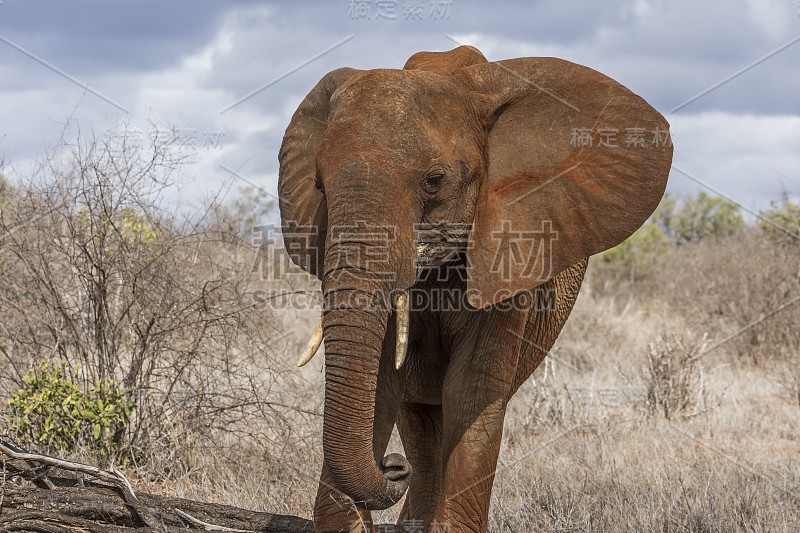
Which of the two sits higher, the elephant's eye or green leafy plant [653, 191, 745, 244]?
green leafy plant [653, 191, 745, 244]

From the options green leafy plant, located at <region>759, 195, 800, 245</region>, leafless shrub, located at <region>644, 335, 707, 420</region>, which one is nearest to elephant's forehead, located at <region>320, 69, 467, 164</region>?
leafless shrub, located at <region>644, 335, 707, 420</region>

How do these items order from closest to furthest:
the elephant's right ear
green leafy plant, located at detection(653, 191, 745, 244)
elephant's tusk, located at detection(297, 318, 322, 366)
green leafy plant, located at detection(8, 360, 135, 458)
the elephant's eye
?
elephant's tusk, located at detection(297, 318, 322, 366)
the elephant's eye
the elephant's right ear
green leafy plant, located at detection(8, 360, 135, 458)
green leafy plant, located at detection(653, 191, 745, 244)

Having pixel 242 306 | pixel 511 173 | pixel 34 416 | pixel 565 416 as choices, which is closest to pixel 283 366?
pixel 242 306

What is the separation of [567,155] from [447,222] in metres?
0.76

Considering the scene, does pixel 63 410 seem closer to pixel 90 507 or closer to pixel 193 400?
pixel 193 400

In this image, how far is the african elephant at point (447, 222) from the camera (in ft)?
13.7

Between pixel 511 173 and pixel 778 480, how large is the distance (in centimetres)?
391

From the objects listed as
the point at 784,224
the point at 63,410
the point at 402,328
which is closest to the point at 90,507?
the point at 402,328

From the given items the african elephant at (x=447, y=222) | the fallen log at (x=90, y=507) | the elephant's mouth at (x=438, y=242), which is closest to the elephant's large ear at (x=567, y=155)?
the african elephant at (x=447, y=222)

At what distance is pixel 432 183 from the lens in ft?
14.4

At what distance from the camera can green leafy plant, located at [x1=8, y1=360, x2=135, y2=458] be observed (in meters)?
7.17

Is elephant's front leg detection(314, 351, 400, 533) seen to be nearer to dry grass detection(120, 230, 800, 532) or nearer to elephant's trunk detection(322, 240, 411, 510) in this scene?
elephant's trunk detection(322, 240, 411, 510)

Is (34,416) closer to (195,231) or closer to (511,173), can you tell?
(195,231)

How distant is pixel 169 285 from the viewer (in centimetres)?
741
